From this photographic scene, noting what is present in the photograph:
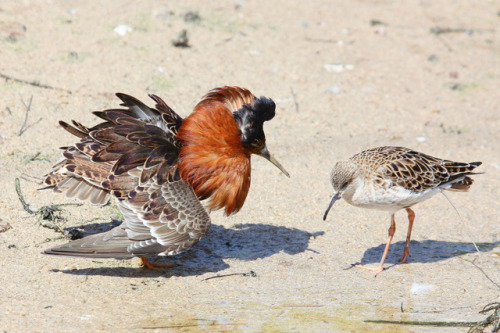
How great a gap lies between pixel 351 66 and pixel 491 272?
4935 mm

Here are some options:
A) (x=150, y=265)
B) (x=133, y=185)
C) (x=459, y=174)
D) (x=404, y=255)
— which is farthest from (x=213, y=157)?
(x=459, y=174)

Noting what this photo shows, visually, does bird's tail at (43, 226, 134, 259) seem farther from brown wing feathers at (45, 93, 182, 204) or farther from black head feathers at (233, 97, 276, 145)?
black head feathers at (233, 97, 276, 145)

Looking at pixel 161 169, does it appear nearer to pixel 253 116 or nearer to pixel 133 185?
pixel 133 185

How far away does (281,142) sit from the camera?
27.9 feet

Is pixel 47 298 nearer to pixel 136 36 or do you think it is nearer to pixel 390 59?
pixel 136 36

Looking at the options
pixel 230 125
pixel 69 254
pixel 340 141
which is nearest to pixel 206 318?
pixel 69 254

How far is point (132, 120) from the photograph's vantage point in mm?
6148

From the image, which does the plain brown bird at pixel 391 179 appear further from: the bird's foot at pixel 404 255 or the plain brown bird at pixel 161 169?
the plain brown bird at pixel 161 169

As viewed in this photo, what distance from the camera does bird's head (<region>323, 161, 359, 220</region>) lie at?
6.25 metres

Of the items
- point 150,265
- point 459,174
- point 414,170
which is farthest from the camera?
point 459,174

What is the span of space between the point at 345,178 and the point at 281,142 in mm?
2372

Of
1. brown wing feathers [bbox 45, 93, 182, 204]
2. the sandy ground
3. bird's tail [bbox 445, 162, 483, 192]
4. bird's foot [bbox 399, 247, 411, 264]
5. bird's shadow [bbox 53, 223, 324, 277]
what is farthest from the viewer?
bird's tail [bbox 445, 162, 483, 192]

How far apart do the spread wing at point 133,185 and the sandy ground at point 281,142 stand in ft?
1.22

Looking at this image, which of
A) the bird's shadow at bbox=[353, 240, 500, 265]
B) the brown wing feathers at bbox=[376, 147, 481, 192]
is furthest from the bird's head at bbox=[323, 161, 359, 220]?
the bird's shadow at bbox=[353, 240, 500, 265]
